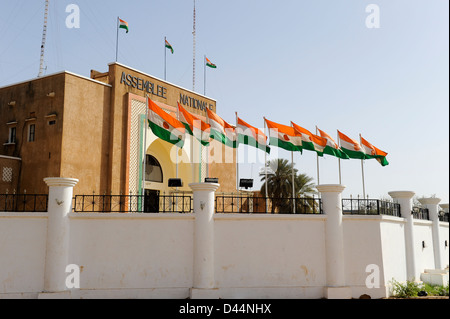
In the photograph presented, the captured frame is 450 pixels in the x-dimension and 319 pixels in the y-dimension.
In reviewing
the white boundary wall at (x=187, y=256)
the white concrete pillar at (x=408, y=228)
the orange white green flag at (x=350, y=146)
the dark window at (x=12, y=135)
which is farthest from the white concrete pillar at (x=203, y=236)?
the dark window at (x=12, y=135)

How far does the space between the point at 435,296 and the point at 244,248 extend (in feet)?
20.3

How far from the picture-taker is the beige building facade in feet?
59.3

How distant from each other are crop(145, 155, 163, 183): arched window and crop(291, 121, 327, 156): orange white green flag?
28.2 feet

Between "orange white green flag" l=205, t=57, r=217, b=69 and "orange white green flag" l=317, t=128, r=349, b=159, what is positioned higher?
"orange white green flag" l=205, t=57, r=217, b=69

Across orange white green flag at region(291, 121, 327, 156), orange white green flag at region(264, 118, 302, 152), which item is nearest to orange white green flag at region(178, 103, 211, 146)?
orange white green flag at region(264, 118, 302, 152)

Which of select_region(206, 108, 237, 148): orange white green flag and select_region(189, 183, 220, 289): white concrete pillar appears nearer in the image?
select_region(189, 183, 220, 289): white concrete pillar

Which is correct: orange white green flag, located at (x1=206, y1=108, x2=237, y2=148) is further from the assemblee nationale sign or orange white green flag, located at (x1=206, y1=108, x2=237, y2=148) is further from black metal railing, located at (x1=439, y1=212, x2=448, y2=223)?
black metal railing, located at (x1=439, y1=212, x2=448, y2=223)

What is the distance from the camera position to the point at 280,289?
40.5ft

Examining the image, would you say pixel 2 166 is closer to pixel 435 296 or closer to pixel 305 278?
pixel 305 278

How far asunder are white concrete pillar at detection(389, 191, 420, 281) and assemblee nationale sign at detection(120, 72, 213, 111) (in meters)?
9.79

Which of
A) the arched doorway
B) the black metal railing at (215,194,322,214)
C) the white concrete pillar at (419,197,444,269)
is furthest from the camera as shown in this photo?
the arched doorway

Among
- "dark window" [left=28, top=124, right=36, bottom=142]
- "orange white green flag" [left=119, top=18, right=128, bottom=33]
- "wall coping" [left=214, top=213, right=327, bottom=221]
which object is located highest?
"orange white green flag" [left=119, top=18, right=128, bottom=33]

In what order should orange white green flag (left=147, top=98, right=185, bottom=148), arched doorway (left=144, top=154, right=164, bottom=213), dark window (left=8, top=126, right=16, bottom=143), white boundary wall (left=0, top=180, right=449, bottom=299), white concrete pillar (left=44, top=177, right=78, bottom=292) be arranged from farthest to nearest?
arched doorway (left=144, top=154, right=164, bottom=213)
dark window (left=8, top=126, right=16, bottom=143)
orange white green flag (left=147, top=98, right=185, bottom=148)
white boundary wall (left=0, top=180, right=449, bottom=299)
white concrete pillar (left=44, top=177, right=78, bottom=292)

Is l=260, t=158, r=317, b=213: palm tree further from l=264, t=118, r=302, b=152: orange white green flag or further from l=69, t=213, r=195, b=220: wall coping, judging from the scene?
l=69, t=213, r=195, b=220: wall coping
